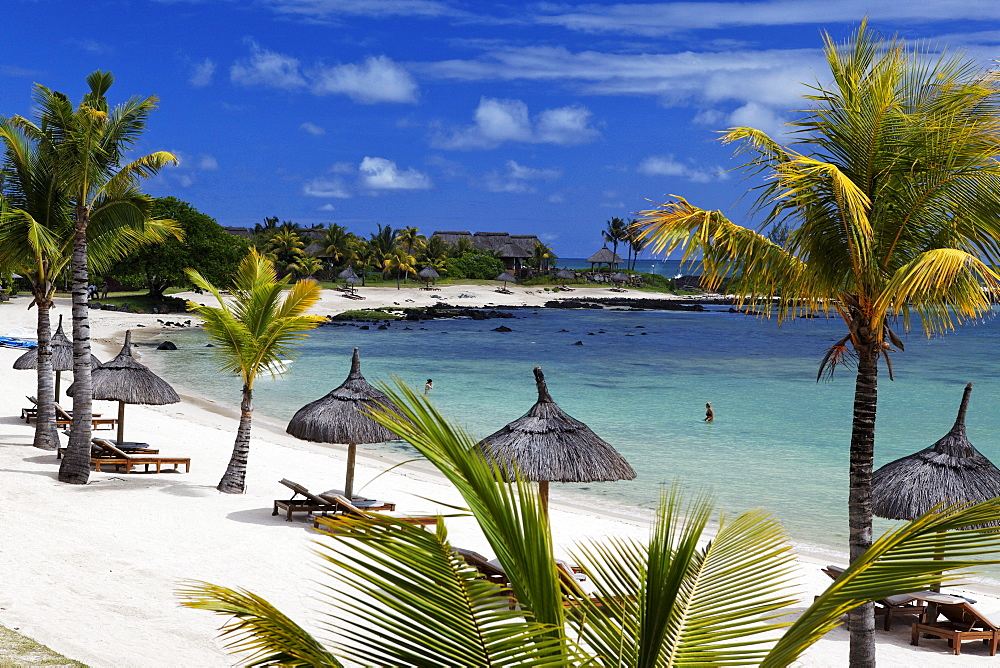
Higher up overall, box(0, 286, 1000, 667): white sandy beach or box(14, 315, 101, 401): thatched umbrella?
box(14, 315, 101, 401): thatched umbrella

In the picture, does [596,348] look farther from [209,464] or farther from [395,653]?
[395,653]

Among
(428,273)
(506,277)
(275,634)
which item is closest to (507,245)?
(506,277)

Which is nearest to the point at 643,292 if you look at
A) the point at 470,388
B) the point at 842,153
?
the point at 470,388

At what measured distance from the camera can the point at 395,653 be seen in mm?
2904

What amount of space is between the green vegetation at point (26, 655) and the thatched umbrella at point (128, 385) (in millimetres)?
7892

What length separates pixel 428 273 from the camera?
81.2 meters

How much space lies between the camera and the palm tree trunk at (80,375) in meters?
12.3

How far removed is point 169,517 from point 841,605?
399 inches

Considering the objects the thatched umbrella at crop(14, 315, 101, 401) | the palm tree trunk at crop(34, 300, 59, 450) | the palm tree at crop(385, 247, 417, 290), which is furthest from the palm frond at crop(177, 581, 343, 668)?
the palm tree at crop(385, 247, 417, 290)

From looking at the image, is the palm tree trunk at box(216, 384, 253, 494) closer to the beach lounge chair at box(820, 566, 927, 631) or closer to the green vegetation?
the green vegetation

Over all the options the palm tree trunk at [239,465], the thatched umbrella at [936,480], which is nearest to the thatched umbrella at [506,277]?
the palm tree trunk at [239,465]

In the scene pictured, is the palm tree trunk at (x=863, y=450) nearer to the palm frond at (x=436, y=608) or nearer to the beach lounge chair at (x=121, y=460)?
the palm frond at (x=436, y=608)

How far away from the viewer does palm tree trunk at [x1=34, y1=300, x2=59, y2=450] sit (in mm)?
14625

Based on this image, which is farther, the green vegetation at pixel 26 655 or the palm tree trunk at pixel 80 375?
the palm tree trunk at pixel 80 375
